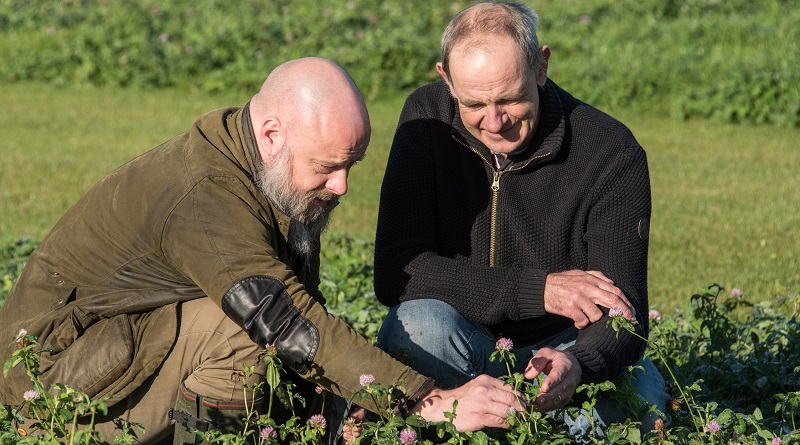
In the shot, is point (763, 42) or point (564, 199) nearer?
point (564, 199)

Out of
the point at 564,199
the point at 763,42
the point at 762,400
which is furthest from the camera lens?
the point at 763,42

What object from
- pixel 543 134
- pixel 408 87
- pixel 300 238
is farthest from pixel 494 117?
pixel 408 87

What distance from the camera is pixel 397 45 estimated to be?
11.7m

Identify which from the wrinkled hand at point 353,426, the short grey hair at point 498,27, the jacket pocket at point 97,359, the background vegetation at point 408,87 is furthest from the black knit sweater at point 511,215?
the background vegetation at point 408,87

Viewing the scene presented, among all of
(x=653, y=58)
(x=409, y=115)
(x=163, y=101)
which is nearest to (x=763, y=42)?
(x=653, y=58)

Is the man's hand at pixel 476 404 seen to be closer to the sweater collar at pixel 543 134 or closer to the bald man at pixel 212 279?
the bald man at pixel 212 279

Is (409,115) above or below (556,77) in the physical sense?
above

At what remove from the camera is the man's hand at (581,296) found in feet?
12.4

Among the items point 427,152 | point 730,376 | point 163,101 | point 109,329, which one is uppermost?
point 427,152

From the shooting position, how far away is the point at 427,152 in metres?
4.21

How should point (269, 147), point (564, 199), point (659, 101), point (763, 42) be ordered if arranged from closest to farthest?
point (269, 147)
point (564, 199)
point (659, 101)
point (763, 42)

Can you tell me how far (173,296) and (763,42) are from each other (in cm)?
915

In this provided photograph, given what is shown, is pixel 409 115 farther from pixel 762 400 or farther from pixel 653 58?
pixel 653 58

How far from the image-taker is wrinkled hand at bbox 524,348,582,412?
348 cm
